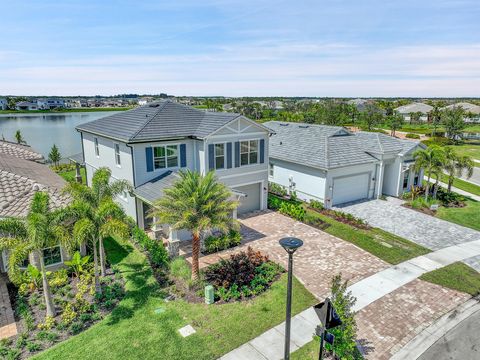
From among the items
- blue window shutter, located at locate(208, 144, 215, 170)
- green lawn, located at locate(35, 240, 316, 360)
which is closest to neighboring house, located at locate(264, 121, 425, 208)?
blue window shutter, located at locate(208, 144, 215, 170)

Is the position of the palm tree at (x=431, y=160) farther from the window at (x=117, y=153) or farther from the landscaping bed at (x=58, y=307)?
the landscaping bed at (x=58, y=307)

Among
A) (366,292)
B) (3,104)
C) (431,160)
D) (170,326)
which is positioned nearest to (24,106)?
(3,104)

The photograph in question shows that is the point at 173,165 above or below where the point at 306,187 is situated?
above

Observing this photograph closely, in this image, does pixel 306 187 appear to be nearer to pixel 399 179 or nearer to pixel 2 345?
pixel 399 179

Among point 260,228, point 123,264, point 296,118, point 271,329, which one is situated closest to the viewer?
point 271,329

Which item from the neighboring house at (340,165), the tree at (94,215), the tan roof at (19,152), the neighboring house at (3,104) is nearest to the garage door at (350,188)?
the neighboring house at (340,165)

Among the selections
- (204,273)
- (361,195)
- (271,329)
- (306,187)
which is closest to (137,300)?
(204,273)
